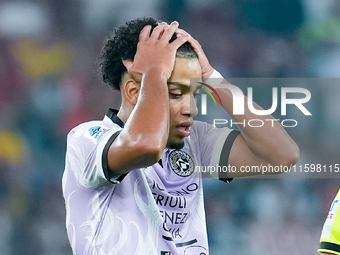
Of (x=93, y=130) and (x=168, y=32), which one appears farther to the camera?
(x=168, y=32)

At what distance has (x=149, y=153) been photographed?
59.7 inches

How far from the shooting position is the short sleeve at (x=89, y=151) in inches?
64.1

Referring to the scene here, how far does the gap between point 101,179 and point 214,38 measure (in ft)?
13.6

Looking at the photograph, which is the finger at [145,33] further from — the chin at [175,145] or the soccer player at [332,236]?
the soccer player at [332,236]

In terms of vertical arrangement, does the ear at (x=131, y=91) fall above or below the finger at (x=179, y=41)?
below

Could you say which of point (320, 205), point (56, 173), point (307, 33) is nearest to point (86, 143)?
point (56, 173)

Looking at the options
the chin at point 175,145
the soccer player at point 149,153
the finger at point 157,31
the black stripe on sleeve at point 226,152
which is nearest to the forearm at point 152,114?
the soccer player at point 149,153

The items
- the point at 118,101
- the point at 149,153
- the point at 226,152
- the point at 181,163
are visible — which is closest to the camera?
the point at 149,153

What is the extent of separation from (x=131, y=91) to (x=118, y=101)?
119 inches

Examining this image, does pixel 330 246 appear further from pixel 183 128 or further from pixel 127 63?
pixel 127 63

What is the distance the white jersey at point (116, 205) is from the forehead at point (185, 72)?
0.36 meters

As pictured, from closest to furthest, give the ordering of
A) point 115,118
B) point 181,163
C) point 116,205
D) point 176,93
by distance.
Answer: point 116,205 < point 176,93 < point 115,118 < point 181,163

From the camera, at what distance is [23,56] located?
17.3ft

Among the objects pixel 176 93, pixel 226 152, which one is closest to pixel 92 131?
pixel 176 93
